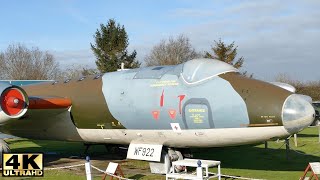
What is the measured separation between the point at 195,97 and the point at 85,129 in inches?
148

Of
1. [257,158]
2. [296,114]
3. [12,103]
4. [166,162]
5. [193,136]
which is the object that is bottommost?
[257,158]

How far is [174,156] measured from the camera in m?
10.9

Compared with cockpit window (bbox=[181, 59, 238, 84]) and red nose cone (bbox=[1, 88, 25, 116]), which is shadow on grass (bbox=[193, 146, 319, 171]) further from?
red nose cone (bbox=[1, 88, 25, 116])

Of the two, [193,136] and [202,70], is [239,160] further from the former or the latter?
[202,70]

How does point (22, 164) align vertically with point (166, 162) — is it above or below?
above

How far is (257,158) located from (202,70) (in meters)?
6.13

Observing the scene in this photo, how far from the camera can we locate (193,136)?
9.81 m

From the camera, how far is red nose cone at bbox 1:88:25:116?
1083 centimetres

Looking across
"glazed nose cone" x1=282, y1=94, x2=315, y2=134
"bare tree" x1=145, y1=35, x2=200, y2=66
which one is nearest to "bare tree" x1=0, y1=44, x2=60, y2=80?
"bare tree" x1=145, y1=35, x2=200, y2=66

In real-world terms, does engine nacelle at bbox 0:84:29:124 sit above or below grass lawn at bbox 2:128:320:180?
above

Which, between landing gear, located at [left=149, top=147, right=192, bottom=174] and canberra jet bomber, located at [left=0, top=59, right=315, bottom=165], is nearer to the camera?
canberra jet bomber, located at [left=0, top=59, right=315, bottom=165]

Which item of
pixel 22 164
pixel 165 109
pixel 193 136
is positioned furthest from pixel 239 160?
pixel 22 164

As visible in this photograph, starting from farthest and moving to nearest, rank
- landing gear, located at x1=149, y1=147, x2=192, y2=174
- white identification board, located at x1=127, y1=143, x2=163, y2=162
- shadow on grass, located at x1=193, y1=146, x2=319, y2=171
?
shadow on grass, located at x1=193, y1=146, x2=319, y2=171 < landing gear, located at x1=149, y1=147, x2=192, y2=174 < white identification board, located at x1=127, y1=143, x2=163, y2=162

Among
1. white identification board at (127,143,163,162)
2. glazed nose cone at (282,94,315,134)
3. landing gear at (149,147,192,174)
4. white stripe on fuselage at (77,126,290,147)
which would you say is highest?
glazed nose cone at (282,94,315,134)
